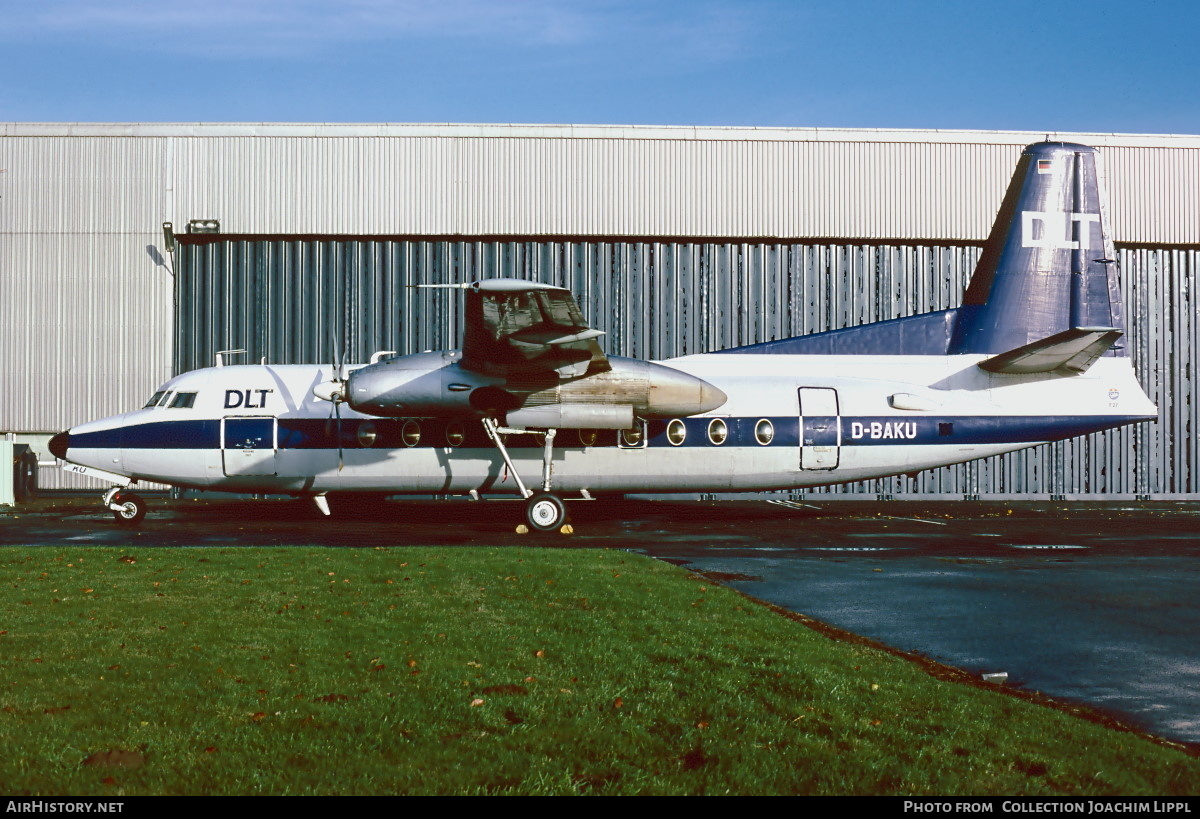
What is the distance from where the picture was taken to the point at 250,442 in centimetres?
2147

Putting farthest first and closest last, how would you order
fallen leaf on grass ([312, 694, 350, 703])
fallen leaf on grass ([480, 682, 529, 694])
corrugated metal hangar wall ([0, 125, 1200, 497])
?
1. corrugated metal hangar wall ([0, 125, 1200, 497])
2. fallen leaf on grass ([480, 682, 529, 694])
3. fallen leaf on grass ([312, 694, 350, 703])

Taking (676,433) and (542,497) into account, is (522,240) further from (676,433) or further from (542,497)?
(542,497)

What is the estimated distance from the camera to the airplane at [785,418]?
69.2 ft

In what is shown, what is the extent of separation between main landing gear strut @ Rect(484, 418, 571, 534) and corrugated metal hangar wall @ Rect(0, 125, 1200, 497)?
12.3 metres

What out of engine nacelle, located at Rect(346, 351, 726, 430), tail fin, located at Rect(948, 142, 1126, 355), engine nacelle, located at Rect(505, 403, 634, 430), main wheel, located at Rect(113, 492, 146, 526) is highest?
tail fin, located at Rect(948, 142, 1126, 355)

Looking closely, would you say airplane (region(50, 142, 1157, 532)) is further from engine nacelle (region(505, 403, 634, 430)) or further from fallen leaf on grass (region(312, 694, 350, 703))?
fallen leaf on grass (region(312, 694, 350, 703))

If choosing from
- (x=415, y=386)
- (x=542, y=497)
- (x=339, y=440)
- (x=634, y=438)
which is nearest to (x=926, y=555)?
(x=634, y=438)

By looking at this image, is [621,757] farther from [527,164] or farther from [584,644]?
[527,164]

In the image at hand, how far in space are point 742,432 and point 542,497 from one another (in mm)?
4412

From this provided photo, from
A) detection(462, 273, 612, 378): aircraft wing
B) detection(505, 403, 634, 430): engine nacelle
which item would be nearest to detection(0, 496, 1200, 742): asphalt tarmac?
detection(505, 403, 634, 430): engine nacelle

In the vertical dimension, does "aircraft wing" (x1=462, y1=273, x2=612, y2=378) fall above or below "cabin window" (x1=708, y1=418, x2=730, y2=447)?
above

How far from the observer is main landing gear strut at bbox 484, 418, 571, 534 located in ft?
65.4

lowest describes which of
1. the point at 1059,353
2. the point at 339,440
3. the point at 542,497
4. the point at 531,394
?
the point at 542,497

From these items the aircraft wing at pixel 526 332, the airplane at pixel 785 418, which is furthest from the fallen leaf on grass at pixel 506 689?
the airplane at pixel 785 418
